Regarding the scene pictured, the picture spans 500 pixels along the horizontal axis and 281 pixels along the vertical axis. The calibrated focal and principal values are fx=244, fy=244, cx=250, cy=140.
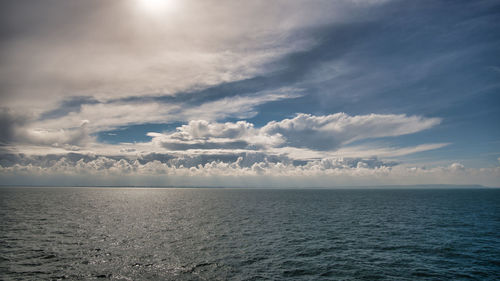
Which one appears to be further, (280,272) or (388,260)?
(388,260)

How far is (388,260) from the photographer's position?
36.5 meters

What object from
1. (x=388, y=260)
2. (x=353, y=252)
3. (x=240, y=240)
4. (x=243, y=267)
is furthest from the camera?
(x=240, y=240)

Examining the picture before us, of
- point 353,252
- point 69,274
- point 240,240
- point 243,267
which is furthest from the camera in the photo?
point 240,240

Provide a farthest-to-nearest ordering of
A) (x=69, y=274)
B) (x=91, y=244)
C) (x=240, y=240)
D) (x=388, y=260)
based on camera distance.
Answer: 1. (x=240, y=240)
2. (x=91, y=244)
3. (x=388, y=260)
4. (x=69, y=274)

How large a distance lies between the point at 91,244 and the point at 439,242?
215 feet

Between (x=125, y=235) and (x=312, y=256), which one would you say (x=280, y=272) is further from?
(x=125, y=235)

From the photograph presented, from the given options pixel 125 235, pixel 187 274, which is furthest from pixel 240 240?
pixel 125 235

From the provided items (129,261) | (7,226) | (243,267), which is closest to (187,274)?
(243,267)

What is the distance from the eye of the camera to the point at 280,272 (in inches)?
1262

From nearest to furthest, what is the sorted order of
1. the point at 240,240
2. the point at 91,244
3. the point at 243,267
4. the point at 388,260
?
the point at 243,267 → the point at 388,260 → the point at 91,244 → the point at 240,240

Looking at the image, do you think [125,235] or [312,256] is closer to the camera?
[312,256]

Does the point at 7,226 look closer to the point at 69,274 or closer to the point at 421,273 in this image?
the point at 69,274

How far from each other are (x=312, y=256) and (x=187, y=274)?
19.4 metres

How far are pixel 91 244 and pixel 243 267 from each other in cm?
3015
